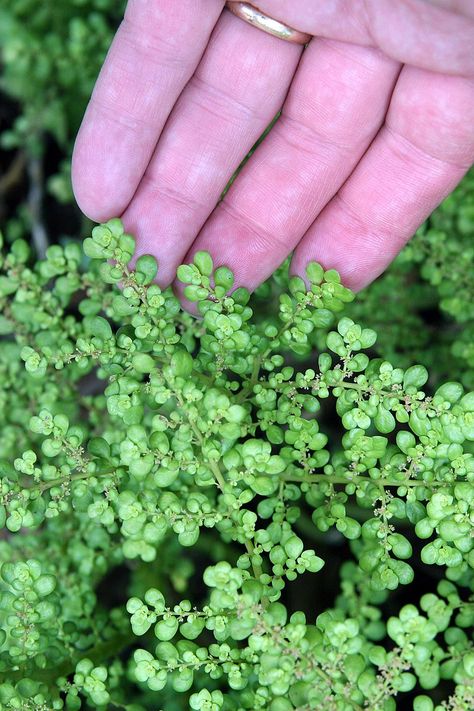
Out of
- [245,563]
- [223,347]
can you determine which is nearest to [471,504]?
[245,563]

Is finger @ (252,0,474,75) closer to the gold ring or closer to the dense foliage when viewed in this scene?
the gold ring

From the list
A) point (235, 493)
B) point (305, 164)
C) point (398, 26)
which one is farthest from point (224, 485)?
point (398, 26)

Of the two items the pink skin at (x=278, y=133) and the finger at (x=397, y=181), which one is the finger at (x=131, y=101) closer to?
the pink skin at (x=278, y=133)

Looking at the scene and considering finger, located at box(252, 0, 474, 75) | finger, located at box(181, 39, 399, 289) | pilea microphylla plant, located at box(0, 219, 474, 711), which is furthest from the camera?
finger, located at box(181, 39, 399, 289)

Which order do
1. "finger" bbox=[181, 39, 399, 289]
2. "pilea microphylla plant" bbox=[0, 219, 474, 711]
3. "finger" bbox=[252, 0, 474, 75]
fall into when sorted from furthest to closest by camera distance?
1. "finger" bbox=[181, 39, 399, 289]
2. "finger" bbox=[252, 0, 474, 75]
3. "pilea microphylla plant" bbox=[0, 219, 474, 711]

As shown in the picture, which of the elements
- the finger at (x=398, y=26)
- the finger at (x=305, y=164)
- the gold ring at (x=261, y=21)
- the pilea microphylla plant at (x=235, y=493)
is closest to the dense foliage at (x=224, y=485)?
the pilea microphylla plant at (x=235, y=493)

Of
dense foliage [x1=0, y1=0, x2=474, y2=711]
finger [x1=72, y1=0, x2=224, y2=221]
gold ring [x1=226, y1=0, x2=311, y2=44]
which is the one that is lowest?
dense foliage [x1=0, y1=0, x2=474, y2=711]

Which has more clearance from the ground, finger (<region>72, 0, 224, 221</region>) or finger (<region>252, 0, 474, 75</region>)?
finger (<region>252, 0, 474, 75</region>)

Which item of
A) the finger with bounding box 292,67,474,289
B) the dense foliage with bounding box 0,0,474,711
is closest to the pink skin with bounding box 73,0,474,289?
the finger with bounding box 292,67,474,289

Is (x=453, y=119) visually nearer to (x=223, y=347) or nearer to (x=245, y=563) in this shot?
(x=223, y=347)
